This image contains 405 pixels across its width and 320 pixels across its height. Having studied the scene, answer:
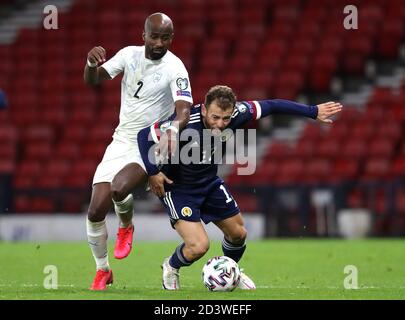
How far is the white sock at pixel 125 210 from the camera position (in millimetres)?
8789

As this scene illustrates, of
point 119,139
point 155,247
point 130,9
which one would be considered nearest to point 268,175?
point 155,247

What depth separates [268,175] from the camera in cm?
1748

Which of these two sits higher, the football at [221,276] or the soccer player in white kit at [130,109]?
the soccer player in white kit at [130,109]

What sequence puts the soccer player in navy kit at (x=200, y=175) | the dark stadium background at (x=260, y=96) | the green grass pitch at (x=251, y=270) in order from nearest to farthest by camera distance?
the green grass pitch at (x=251, y=270)
the soccer player in navy kit at (x=200, y=175)
the dark stadium background at (x=260, y=96)

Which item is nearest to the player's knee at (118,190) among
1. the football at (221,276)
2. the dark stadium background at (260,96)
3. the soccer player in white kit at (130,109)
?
the soccer player in white kit at (130,109)

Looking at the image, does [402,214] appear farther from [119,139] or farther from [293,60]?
[119,139]

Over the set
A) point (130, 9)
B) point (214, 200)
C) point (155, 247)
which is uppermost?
point (130, 9)

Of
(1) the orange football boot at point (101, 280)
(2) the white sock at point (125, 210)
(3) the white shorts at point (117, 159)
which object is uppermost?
(3) the white shorts at point (117, 159)

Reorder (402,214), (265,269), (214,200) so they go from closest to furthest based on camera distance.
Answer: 1. (214,200)
2. (265,269)
3. (402,214)

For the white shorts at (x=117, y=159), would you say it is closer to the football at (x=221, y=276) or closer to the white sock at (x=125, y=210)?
the white sock at (x=125, y=210)

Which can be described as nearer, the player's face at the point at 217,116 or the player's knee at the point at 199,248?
the player's face at the point at 217,116

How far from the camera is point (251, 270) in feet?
35.7

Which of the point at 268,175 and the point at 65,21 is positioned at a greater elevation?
the point at 65,21

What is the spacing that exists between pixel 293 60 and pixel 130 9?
13.0ft
